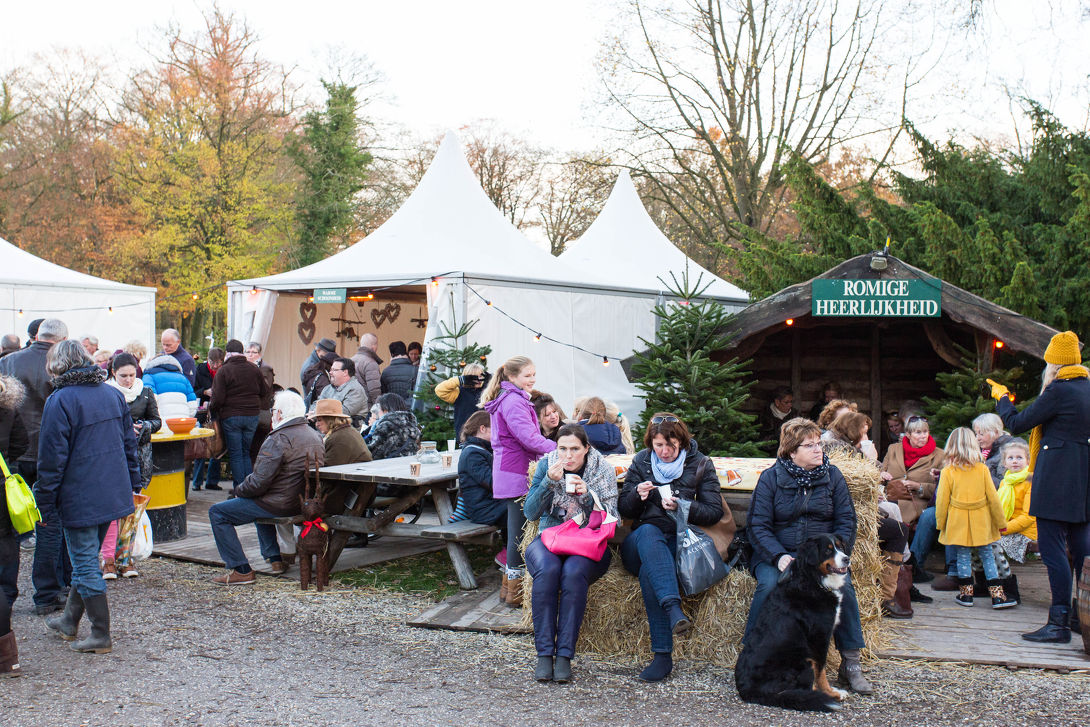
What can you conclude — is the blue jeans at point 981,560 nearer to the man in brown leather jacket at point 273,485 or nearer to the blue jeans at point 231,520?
the man in brown leather jacket at point 273,485

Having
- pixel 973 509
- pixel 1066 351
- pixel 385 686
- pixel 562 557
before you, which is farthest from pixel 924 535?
pixel 385 686

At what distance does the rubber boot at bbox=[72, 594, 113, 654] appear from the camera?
461 cm

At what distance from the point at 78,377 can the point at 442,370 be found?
609 centimetres

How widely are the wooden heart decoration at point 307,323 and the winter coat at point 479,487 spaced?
380 inches

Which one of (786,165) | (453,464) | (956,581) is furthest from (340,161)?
(956,581)

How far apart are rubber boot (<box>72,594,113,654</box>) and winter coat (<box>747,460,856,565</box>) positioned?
3.35 meters

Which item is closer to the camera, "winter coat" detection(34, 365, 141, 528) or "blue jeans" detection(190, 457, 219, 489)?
"winter coat" detection(34, 365, 141, 528)

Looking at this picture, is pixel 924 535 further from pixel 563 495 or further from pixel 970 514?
pixel 563 495

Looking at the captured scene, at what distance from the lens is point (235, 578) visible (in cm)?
605

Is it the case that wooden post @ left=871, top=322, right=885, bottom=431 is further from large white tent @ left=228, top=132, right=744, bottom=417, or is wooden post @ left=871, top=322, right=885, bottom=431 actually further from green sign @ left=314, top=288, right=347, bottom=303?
green sign @ left=314, top=288, right=347, bottom=303

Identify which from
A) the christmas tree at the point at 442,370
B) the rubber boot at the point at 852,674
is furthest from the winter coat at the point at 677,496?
the christmas tree at the point at 442,370

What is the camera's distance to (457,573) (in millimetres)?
6102

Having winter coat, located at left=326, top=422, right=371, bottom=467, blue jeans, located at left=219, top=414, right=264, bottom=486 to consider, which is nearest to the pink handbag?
winter coat, located at left=326, top=422, right=371, bottom=467

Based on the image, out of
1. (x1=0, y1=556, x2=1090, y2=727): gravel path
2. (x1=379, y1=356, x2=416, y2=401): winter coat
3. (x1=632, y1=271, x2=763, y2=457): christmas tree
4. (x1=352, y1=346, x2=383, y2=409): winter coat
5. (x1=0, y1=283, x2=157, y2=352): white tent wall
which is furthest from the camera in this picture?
(x1=0, y1=283, x2=157, y2=352): white tent wall
